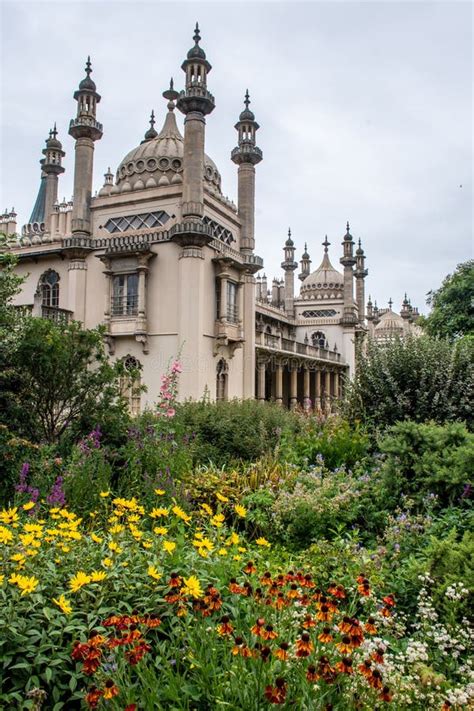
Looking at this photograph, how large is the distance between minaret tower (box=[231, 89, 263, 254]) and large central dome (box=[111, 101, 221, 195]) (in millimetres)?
1586

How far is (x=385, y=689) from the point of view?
2244 mm

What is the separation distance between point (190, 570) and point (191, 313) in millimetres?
16082

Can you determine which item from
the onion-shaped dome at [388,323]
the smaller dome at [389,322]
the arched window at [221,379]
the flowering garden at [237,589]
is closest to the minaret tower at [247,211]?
the arched window at [221,379]

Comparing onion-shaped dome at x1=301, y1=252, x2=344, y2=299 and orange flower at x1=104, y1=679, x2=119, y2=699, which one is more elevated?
onion-shaped dome at x1=301, y1=252, x2=344, y2=299

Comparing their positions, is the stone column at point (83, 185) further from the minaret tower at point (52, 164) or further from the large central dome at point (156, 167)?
the minaret tower at point (52, 164)

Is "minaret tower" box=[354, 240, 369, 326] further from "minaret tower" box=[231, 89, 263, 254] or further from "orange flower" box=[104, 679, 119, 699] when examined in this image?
"orange flower" box=[104, 679, 119, 699]

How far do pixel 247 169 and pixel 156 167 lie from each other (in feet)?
15.5

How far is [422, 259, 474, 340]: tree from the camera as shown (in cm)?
2638

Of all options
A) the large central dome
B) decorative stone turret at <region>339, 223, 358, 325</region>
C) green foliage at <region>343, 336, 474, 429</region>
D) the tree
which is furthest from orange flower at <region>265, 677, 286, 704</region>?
decorative stone turret at <region>339, 223, 358, 325</region>

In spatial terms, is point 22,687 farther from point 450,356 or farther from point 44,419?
point 450,356

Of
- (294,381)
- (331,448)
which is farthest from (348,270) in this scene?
(331,448)

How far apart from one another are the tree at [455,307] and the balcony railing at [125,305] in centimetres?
1430

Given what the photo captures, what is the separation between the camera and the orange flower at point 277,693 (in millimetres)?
2094

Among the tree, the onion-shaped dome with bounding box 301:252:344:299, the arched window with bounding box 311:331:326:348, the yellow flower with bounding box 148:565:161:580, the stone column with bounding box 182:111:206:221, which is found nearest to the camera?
the yellow flower with bounding box 148:565:161:580
